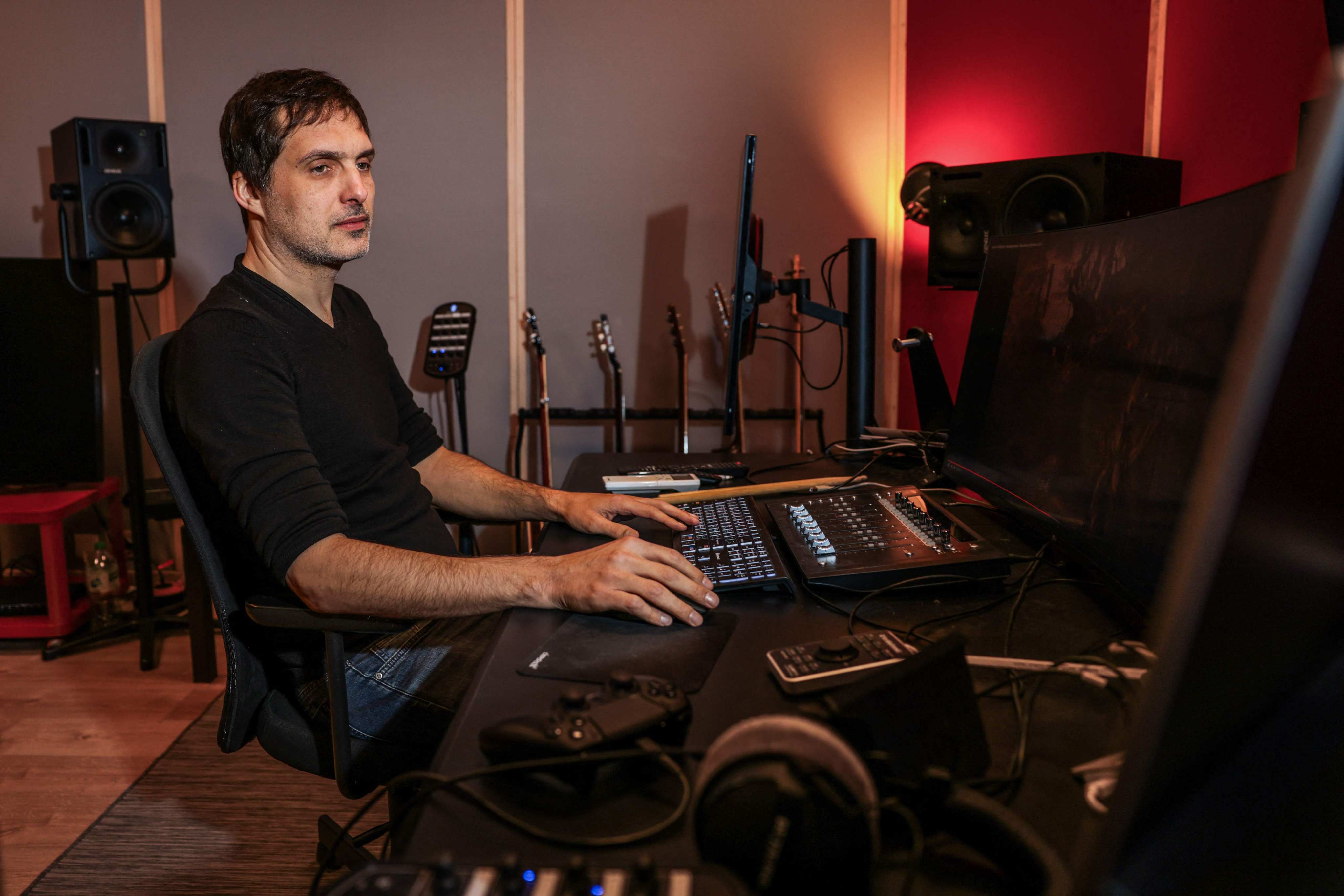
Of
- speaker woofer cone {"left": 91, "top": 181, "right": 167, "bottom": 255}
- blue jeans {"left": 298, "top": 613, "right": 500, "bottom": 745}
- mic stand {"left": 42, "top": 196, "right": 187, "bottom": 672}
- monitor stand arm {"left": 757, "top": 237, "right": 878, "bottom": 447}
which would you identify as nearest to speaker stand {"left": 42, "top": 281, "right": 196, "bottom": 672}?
mic stand {"left": 42, "top": 196, "right": 187, "bottom": 672}

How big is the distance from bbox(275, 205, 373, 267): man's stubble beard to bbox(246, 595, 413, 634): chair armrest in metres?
0.70

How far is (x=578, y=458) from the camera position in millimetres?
2020

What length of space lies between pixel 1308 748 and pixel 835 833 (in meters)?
0.29

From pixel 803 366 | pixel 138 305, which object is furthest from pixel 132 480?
pixel 803 366

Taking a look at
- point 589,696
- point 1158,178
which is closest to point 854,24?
point 1158,178

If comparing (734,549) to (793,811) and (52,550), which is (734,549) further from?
(52,550)

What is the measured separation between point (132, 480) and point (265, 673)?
1699 millimetres

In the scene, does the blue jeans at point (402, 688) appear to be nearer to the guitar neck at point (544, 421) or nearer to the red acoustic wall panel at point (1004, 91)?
the guitar neck at point (544, 421)

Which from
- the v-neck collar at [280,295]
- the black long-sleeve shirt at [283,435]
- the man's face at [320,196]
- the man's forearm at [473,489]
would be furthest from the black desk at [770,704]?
the man's face at [320,196]

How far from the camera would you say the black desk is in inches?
22.0

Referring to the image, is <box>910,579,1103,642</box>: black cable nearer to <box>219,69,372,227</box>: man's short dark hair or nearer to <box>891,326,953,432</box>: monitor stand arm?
<box>891,326,953,432</box>: monitor stand arm

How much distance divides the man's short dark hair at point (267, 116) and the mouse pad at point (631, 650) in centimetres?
107

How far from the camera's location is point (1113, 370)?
968 mm

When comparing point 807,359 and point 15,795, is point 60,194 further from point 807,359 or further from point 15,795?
point 807,359
